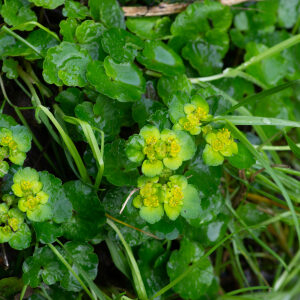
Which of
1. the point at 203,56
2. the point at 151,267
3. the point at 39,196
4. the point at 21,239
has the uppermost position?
the point at 203,56

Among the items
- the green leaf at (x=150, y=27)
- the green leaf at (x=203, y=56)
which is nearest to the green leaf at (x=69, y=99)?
the green leaf at (x=150, y=27)

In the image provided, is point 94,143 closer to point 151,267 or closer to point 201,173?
point 201,173

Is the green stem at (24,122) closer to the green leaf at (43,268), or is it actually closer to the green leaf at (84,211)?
the green leaf at (84,211)

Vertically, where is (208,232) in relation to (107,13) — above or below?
below

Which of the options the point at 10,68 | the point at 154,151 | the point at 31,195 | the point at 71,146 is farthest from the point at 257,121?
the point at 10,68

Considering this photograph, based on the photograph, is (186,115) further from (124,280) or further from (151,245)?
(124,280)

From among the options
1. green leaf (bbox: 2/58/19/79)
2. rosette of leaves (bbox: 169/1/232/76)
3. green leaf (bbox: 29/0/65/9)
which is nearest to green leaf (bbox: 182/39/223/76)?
A: rosette of leaves (bbox: 169/1/232/76)
